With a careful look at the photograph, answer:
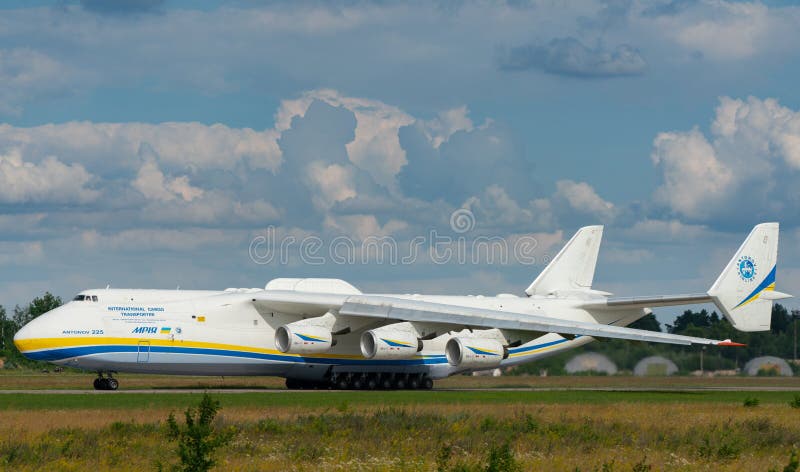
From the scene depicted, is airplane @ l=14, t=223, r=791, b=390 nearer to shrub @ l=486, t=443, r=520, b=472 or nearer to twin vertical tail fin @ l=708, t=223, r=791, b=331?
twin vertical tail fin @ l=708, t=223, r=791, b=331

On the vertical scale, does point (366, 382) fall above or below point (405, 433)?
above

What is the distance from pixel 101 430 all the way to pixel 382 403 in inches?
414

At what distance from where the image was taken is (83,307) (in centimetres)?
3331

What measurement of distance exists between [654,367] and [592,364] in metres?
2.66

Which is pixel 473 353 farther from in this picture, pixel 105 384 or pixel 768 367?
pixel 768 367

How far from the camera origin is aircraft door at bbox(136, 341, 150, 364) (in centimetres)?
3322

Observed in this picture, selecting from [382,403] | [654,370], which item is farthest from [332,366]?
[654,370]

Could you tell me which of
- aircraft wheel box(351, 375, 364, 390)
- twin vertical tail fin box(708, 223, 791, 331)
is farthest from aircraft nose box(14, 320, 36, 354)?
twin vertical tail fin box(708, 223, 791, 331)

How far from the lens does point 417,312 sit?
35125 mm

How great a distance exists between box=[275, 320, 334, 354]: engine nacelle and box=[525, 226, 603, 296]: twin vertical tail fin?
38.5ft

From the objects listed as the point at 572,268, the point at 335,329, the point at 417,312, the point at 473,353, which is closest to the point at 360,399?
the point at 417,312

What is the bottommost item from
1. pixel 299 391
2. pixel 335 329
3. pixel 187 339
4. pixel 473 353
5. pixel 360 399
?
pixel 360 399

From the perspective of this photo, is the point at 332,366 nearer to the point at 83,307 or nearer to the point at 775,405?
the point at 83,307

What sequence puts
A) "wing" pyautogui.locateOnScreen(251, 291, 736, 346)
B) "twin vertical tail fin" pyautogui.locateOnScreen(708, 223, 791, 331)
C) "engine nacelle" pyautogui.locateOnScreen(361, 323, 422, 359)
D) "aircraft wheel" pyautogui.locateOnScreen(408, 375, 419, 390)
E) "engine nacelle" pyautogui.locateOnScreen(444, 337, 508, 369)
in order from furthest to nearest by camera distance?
"twin vertical tail fin" pyautogui.locateOnScreen(708, 223, 791, 331), "aircraft wheel" pyautogui.locateOnScreen(408, 375, 419, 390), "engine nacelle" pyautogui.locateOnScreen(444, 337, 508, 369), "engine nacelle" pyautogui.locateOnScreen(361, 323, 422, 359), "wing" pyautogui.locateOnScreen(251, 291, 736, 346)
